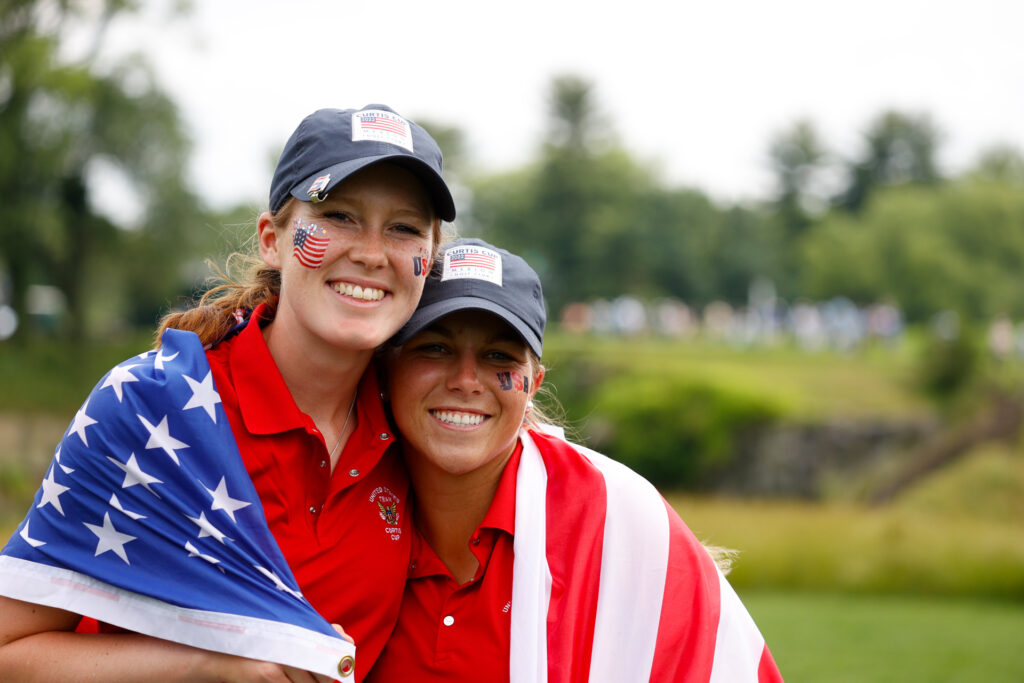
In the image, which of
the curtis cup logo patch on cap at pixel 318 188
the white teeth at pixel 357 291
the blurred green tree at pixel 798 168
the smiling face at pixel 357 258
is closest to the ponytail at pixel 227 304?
the smiling face at pixel 357 258

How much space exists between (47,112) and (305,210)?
2950cm

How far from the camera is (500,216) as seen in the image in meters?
54.9

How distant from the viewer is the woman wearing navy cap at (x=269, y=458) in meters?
2.66

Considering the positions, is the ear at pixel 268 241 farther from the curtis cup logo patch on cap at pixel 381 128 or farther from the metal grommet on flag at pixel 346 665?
the metal grommet on flag at pixel 346 665

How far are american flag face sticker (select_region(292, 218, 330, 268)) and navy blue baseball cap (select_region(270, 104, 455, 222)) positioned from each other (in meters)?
0.09

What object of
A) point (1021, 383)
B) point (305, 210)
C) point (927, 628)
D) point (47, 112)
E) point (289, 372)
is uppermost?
point (47, 112)

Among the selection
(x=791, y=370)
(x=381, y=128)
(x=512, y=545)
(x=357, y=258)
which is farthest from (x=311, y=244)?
(x=791, y=370)

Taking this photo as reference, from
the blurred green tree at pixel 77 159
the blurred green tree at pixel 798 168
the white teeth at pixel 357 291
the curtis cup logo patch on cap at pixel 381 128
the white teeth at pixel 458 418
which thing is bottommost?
the white teeth at pixel 458 418

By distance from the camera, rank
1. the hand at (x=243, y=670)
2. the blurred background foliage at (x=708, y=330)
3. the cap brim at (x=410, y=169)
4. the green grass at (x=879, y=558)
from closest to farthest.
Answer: the hand at (x=243, y=670) < the cap brim at (x=410, y=169) < the green grass at (x=879, y=558) < the blurred background foliage at (x=708, y=330)

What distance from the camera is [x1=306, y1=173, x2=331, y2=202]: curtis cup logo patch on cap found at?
111 inches

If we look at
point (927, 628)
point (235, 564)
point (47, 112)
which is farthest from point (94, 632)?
point (47, 112)

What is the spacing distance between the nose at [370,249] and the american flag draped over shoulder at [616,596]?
826 millimetres

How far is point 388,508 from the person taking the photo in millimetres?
3146

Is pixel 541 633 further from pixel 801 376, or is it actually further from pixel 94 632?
pixel 801 376
